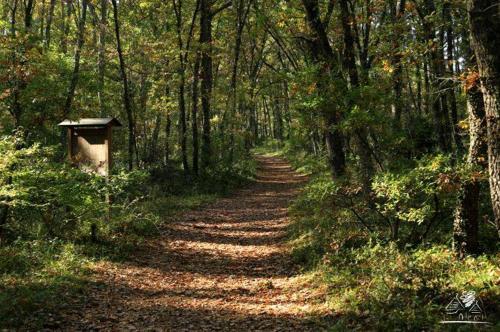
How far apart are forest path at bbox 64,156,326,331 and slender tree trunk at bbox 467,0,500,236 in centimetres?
323

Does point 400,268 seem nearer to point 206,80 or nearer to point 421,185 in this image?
point 421,185

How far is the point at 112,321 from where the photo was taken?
5977 mm

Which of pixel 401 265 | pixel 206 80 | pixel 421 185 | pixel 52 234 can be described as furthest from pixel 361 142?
pixel 206 80


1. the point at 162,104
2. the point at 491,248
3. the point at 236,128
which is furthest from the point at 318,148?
the point at 491,248

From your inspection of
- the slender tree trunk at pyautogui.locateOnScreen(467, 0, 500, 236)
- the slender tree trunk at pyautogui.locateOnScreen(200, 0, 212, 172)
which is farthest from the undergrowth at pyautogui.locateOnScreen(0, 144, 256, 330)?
the slender tree trunk at pyautogui.locateOnScreen(200, 0, 212, 172)

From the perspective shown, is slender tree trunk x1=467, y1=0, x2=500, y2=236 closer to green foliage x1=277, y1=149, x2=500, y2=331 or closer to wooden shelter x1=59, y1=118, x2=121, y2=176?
green foliage x1=277, y1=149, x2=500, y2=331

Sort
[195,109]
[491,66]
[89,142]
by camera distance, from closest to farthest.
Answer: [491,66] < [89,142] < [195,109]

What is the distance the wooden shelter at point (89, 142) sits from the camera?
1013 centimetres

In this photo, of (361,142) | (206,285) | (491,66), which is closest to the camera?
(491,66)

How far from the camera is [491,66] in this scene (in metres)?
4.95

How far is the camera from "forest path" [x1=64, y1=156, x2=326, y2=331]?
610 cm

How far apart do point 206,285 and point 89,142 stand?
4977mm

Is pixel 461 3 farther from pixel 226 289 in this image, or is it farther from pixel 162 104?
pixel 162 104

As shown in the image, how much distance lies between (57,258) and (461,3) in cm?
970
